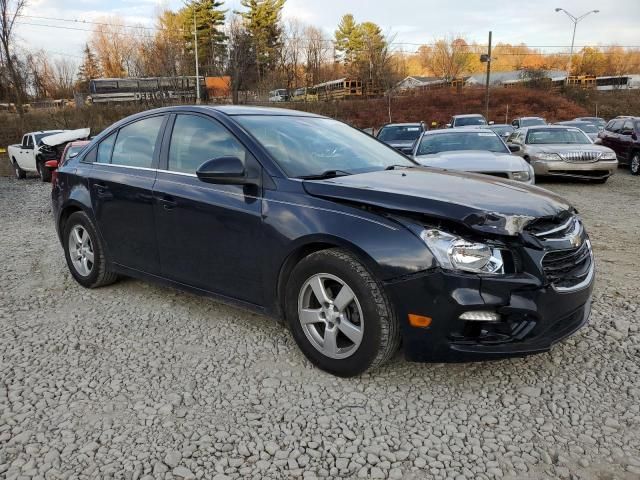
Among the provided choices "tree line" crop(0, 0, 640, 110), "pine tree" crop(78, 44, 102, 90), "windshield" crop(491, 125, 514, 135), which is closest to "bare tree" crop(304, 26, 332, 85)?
"tree line" crop(0, 0, 640, 110)

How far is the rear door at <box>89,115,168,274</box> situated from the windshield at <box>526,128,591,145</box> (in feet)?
34.3

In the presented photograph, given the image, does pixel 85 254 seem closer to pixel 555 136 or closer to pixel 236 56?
pixel 555 136

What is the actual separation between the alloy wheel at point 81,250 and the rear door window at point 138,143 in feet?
2.63

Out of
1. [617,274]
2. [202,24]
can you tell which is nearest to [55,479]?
[617,274]

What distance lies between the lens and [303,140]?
379cm

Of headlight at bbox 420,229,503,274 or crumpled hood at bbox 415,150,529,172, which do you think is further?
crumpled hood at bbox 415,150,529,172

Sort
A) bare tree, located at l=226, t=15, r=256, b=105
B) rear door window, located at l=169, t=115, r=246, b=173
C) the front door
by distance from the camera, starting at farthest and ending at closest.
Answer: bare tree, located at l=226, t=15, r=256, b=105
rear door window, located at l=169, t=115, r=246, b=173
the front door

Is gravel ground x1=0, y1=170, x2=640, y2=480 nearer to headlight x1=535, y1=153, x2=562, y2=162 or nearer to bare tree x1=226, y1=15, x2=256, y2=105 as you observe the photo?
headlight x1=535, y1=153, x2=562, y2=162

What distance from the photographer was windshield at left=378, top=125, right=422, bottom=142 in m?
15.3

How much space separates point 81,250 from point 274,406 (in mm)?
2918

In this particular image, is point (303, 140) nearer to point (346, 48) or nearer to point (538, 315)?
point (538, 315)

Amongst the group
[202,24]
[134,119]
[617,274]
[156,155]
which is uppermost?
[202,24]

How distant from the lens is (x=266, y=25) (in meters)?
58.4

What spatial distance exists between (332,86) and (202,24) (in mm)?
15285
